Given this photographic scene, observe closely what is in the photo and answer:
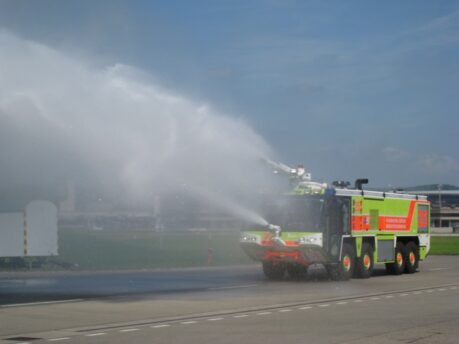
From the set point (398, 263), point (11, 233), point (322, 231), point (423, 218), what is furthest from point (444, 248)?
point (11, 233)

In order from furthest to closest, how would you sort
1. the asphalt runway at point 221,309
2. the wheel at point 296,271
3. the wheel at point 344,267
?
the wheel at point 296,271 → the wheel at point 344,267 → the asphalt runway at point 221,309

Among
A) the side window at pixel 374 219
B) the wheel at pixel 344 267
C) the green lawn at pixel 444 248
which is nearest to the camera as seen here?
the wheel at pixel 344 267

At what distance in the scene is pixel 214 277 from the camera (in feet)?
95.1

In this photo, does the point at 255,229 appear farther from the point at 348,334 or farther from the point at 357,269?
the point at 348,334

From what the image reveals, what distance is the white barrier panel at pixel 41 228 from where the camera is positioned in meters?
26.3

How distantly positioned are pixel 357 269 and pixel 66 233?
18173 mm

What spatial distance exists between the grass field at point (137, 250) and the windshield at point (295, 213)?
975 centimetres

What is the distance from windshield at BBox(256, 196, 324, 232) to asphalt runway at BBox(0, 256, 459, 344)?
72.3 inches

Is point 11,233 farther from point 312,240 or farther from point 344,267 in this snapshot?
point 344,267

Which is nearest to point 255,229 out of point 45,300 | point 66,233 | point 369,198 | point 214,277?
point 214,277

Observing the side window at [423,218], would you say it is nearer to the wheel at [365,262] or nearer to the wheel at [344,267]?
the wheel at [365,262]

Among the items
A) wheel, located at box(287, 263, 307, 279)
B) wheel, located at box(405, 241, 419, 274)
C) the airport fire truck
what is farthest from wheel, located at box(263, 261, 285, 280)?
wheel, located at box(405, 241, 419, 274)

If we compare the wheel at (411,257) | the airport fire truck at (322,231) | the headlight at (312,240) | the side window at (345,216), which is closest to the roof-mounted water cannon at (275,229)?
the airport fire truck at (322,231)

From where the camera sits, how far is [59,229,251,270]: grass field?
3931 cm
